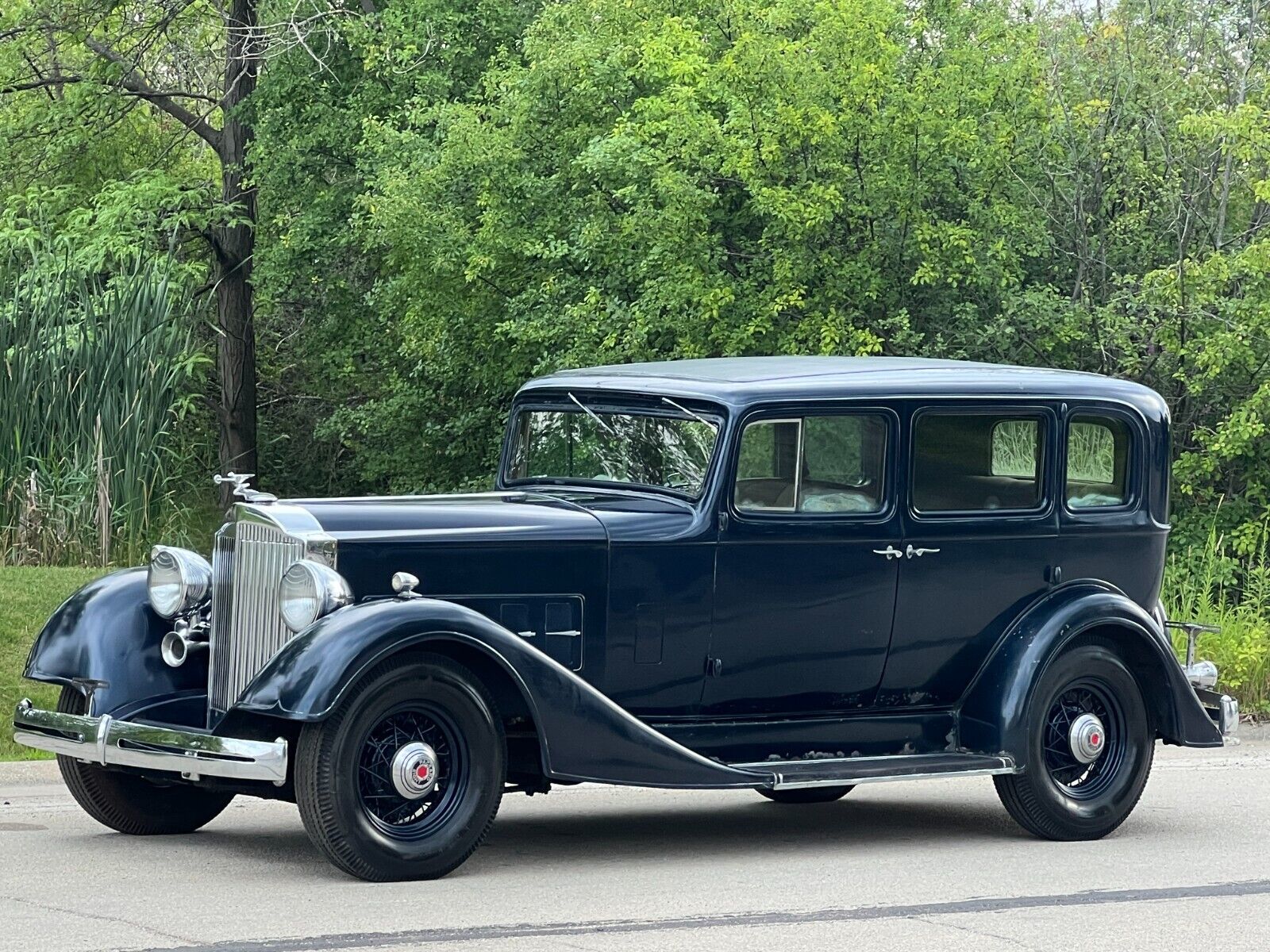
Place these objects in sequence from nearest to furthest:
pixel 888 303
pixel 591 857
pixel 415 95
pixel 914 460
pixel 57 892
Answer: pixel 57 892
pixel 591 857
pixel 914 460
pixel 888 303
pixel 415 95

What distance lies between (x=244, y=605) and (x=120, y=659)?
2.10 feet

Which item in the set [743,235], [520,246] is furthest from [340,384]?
[743,235]

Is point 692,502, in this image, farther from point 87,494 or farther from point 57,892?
point 87,494

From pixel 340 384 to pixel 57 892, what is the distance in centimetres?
1704

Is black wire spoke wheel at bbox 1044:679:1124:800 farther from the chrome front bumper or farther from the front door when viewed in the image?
the chrome front bumper

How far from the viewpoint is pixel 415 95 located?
67.3 feet

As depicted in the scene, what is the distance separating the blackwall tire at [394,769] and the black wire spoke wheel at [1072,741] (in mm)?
2558

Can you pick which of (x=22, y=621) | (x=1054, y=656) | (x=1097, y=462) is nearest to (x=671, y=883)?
(x=1054, y=656)

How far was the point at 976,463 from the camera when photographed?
27.4 feet

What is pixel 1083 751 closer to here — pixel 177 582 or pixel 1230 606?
pixel 177 582

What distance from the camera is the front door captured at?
25.3 ft

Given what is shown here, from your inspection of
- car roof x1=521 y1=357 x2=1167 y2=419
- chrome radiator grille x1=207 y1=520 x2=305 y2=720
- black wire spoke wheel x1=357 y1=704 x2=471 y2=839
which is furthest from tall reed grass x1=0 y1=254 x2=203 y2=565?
black wire spoke wheel x1=357 y1=704 x2=471 y2=839

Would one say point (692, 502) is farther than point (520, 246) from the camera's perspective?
No

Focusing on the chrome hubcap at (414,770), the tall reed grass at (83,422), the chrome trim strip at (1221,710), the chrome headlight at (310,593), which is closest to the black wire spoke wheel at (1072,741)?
the chrome trim strip at (1221,710)
